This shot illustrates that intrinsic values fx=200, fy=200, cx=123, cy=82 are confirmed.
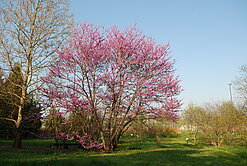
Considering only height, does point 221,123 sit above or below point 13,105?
below

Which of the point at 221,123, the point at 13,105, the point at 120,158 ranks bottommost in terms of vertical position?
the point at 120,158

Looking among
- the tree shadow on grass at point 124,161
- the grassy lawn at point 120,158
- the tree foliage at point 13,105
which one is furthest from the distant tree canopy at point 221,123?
the tree foliage at point 13,105

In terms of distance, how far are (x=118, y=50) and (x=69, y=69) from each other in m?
2.69

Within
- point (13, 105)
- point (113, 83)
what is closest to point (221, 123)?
point (113, 83)

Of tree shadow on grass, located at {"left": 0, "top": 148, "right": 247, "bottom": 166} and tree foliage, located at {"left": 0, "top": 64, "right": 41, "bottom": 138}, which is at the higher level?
tree foliage, located at {"left": 0, "top": 64, "right": 41, "bottom": 138}

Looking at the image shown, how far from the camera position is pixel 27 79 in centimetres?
1174

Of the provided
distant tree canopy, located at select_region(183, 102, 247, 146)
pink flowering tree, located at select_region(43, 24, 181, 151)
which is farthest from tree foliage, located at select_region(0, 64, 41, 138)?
distant tree canopy, located at select_region(183, 102, 247, 146)

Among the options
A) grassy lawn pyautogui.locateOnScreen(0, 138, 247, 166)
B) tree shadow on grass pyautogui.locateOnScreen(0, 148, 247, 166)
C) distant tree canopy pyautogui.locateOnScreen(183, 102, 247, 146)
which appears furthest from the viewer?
distant tree canopy pyautogui.locateOnScreen(183, 102, 247, 146)

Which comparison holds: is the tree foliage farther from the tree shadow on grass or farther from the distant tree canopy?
the distant tree canopy

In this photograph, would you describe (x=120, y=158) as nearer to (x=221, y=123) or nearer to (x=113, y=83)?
(x=113, y=83)

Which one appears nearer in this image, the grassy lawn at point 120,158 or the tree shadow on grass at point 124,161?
the tree shadow on grass at point 124,161

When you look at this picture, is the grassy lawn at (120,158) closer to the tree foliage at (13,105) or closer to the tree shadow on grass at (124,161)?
the tree shadow on grass at (124,161)

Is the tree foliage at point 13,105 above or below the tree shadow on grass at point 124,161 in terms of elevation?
above

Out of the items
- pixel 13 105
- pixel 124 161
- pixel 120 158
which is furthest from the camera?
pixel 13 105
